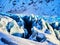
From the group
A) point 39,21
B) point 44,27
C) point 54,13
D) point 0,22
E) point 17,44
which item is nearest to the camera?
point 17,44

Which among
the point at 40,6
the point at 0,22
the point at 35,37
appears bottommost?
the point at 35,37

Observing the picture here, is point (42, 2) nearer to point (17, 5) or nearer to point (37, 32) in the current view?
point (17, 5)

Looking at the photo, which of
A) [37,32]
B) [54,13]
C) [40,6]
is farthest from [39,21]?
[40,6]

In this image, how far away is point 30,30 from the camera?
9.28 metres

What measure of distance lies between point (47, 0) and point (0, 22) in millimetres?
32406

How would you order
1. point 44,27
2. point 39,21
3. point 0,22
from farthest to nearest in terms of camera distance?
point 39,21
point 44,27
point 0,22

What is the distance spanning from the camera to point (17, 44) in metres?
4.57

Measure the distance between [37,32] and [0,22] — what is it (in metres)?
1.49

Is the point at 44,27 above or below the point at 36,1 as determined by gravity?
below

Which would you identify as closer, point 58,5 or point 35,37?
point 35,37

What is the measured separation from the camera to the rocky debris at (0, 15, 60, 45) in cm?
762

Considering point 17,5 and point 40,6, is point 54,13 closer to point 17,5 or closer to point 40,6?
point 40,6

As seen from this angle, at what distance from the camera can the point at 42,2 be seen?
3944 cm

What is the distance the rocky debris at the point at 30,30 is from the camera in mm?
7619
